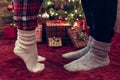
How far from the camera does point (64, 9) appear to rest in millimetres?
2232

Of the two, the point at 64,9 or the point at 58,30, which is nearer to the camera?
the point at 58,30

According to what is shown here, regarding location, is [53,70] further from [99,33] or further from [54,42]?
[54,42]

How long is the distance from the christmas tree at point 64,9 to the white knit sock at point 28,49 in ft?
2.56

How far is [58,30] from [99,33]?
2.32 ft

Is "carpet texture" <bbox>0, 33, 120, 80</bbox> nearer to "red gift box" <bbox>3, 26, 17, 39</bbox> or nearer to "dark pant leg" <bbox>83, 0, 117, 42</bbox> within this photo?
"dark pant leg" <bbox>83, 0, 117, 42</bbox>

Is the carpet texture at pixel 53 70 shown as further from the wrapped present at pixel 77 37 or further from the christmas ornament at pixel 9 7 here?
the christmas ornament at pixel 9 7

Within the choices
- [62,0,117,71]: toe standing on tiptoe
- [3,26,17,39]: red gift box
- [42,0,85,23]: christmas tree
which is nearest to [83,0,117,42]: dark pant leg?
[62,0,117,71]: toe standing on tiptoe

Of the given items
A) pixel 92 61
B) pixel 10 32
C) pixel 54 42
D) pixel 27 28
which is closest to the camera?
pixel 27 28

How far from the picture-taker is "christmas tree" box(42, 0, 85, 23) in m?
2.13

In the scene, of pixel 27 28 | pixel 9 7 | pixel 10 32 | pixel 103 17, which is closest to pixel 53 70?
pixel 27 28

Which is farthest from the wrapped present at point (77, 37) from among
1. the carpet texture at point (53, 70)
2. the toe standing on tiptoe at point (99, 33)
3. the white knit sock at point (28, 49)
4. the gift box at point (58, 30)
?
the white knit sock at point (28, 49)

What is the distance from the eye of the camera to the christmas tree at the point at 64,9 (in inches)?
83.8

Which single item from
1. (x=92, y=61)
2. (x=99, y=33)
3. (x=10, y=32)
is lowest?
(x=10, y=32)

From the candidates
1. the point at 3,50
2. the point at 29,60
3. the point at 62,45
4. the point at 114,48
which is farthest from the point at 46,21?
the point at 29,60
